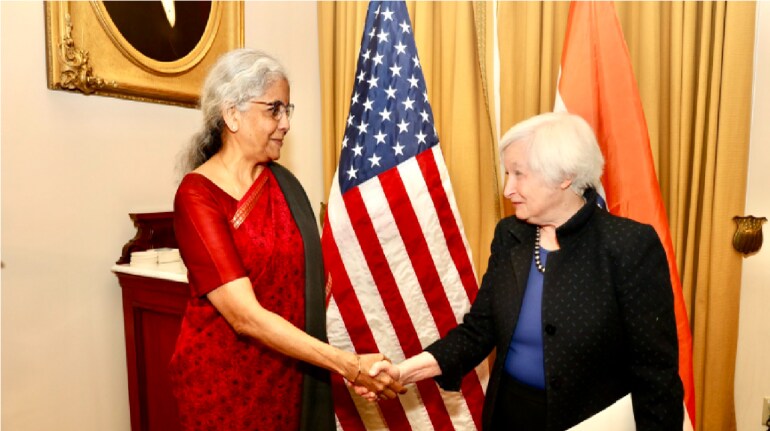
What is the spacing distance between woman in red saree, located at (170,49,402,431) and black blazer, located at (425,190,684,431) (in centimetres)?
52

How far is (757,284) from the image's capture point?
2361mm

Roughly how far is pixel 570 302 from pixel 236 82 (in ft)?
3.65

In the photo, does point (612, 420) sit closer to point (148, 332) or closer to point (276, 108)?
point (276, 108)

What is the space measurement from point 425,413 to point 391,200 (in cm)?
96

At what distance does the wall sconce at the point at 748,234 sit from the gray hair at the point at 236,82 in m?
1.93

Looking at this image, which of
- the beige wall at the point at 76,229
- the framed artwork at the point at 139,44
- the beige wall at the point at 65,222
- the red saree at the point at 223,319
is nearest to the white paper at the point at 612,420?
the red saree at the point at 223,319

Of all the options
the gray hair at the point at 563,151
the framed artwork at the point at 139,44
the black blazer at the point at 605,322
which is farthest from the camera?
the framed artwork at the point at 139,44

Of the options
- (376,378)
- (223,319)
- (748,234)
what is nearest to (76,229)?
(223,319)

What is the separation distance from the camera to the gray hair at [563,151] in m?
1.55

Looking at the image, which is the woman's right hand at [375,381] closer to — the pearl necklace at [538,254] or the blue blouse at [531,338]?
the blue blouse at [531,338]

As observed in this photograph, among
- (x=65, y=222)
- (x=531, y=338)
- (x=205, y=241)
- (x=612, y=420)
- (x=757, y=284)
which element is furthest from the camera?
(x=757, y=284)

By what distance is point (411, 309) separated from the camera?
2361 mm

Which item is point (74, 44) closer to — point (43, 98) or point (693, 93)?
point (43, 98)

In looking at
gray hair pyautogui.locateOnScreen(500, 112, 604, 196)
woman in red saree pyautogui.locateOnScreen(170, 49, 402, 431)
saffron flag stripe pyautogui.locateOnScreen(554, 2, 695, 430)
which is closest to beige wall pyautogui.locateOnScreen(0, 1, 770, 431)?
saffron flag stripe pyautogui.locateOnScreen(554, 2, 695, 430)
